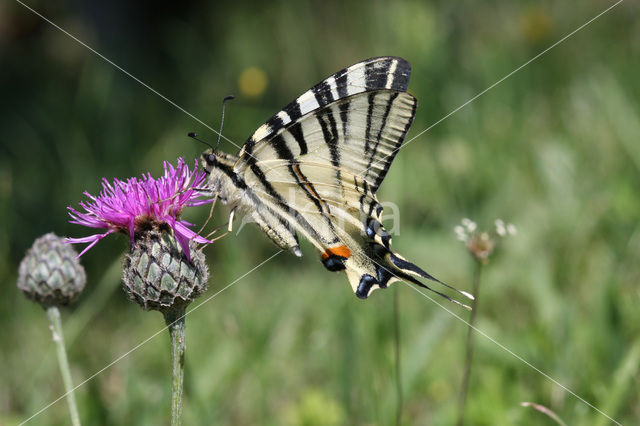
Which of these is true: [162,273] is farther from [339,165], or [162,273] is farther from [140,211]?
[339,165]

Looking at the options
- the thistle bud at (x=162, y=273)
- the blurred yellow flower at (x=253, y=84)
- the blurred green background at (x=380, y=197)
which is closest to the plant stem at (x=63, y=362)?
the thistle bud at (x=162, y=273)

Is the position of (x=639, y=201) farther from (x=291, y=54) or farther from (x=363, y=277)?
(x=291, y=54)

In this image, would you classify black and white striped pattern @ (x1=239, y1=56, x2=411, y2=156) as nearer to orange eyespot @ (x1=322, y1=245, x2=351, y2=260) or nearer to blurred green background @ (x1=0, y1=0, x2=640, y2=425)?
orange eyespot @ (x1=322, y1=245, x2=351, y2=260)

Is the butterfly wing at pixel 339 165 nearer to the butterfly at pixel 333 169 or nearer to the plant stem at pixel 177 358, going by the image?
the butterfly at pixel 333 169

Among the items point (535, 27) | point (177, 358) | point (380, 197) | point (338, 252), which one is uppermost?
point (177, 358)

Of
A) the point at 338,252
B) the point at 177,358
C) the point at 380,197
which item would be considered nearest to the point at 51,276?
the point at 177,358

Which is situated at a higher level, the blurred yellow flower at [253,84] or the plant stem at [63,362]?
the plant stem at [63,362]
